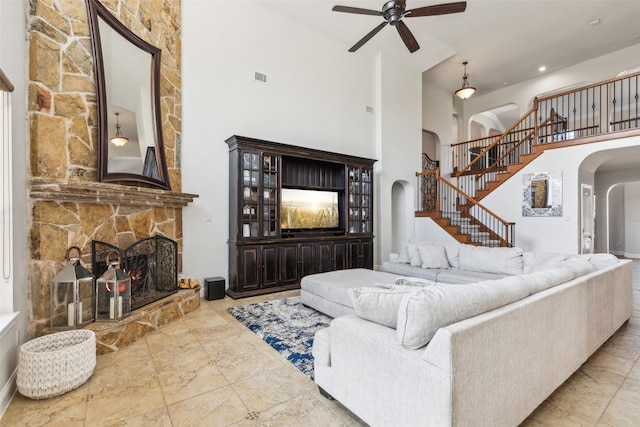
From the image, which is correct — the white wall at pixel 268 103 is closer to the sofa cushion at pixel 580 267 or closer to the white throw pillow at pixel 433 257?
the white throw pillow at pixel 433 257

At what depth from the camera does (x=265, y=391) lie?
2.16 meters

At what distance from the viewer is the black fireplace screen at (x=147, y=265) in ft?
10.6

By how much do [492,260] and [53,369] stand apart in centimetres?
497

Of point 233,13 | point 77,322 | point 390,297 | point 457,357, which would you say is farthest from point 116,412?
point 233,13

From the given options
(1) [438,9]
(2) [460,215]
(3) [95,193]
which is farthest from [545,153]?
(3) [95,193]

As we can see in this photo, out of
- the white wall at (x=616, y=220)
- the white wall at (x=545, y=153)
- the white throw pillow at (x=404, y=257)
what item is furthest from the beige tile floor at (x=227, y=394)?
the white wall at (x=616, y=220)

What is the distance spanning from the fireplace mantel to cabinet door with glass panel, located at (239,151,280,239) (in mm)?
1168

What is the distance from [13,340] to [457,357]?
9.89 ft

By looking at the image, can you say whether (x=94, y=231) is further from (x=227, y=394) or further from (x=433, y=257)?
(x=433, y=257)

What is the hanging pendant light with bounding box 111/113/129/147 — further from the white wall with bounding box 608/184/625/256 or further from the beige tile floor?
the white wall with bounding box 608/184/625/256

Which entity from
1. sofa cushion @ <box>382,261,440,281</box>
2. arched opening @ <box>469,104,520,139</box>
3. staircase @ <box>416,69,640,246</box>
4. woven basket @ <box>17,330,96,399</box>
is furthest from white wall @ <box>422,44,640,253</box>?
woven basket @ <box>17,330,96,399</box>

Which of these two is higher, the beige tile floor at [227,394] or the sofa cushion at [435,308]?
the sofa cushion at [435,308]

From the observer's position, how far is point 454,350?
1276mm

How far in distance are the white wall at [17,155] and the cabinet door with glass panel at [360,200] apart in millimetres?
4655
